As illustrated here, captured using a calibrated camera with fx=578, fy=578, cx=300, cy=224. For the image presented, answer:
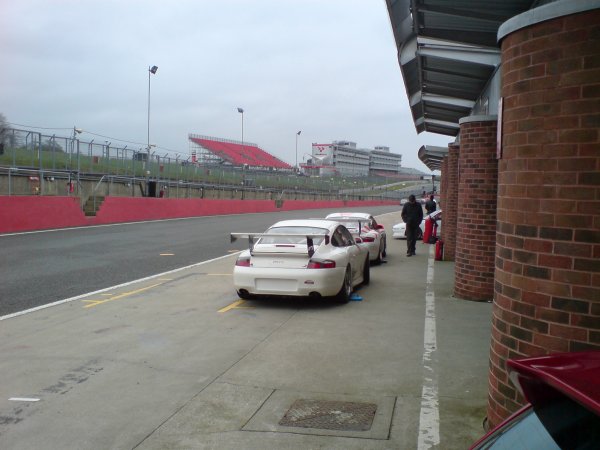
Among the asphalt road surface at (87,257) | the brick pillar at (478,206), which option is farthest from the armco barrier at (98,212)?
the brick pillar at (478,206)

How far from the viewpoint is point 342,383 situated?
5297 mm

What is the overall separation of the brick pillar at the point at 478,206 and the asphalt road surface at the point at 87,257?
6362mm

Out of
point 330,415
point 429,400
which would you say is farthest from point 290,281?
Answer: point 330,415

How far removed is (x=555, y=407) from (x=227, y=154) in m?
98.1

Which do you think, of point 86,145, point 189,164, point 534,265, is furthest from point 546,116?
point 189,164

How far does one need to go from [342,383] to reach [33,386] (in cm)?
280

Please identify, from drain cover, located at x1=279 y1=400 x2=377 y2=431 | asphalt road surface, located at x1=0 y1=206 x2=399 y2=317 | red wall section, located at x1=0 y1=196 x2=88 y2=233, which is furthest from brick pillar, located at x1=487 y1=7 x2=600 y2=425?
red wall section, located at x1=0 y1=196 x2=88 y2=233

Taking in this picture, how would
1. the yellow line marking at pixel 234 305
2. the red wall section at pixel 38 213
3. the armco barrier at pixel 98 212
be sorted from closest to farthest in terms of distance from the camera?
Answer: the yellow line marking at pixel 234 305
the red wall section at pixel 38 213
the armco barrier at pixel 98 212

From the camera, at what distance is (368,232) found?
45.3 ft

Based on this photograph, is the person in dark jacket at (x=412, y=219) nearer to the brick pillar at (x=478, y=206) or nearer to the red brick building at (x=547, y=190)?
the brick pillar at (x=478, y=206)

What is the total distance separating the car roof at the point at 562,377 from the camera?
5.28 feet

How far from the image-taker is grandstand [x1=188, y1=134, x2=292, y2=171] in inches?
3755

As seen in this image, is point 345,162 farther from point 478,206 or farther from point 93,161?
point 478,206

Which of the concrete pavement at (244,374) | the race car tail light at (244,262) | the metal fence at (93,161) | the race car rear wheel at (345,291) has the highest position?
the metal fence at (93,161)
